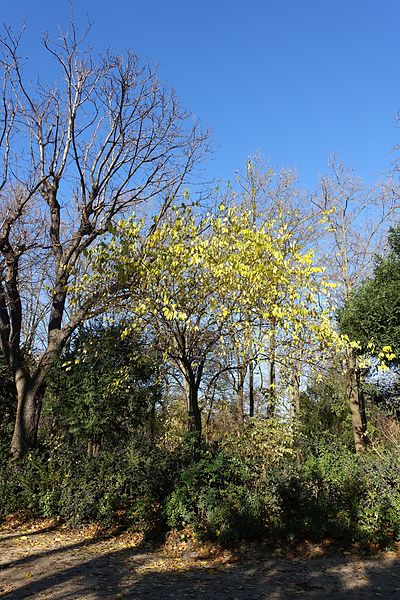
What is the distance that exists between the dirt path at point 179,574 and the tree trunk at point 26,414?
3.05 metres

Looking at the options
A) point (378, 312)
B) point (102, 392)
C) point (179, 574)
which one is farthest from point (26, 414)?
point (378, 312)

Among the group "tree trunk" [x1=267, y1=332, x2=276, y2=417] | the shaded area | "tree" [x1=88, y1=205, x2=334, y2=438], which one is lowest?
the shaded area

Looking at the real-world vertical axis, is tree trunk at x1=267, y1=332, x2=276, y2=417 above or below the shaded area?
above

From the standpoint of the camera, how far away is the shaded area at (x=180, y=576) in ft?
15.2

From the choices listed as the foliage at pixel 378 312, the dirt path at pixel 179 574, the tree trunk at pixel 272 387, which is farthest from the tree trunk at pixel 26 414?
the foliage at pixel 378 312

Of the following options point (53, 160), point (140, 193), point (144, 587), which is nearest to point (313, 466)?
point (144, 587)

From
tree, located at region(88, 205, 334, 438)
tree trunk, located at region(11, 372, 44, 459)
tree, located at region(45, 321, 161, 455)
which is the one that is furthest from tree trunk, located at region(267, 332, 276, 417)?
tree trunk, located at region(11, 372, 44, 459)

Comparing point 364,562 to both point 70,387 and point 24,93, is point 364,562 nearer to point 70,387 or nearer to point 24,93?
point 70,387

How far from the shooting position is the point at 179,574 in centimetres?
536

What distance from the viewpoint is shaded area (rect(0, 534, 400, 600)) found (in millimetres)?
4625

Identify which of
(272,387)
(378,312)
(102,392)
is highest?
(378,312)

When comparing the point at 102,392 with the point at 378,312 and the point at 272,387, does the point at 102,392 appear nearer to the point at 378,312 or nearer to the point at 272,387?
the point at 272,387

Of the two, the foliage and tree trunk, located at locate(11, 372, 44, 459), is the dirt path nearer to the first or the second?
tree trunk, located at locate(11, 372, 44, 459)

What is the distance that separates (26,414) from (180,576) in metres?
5.77
